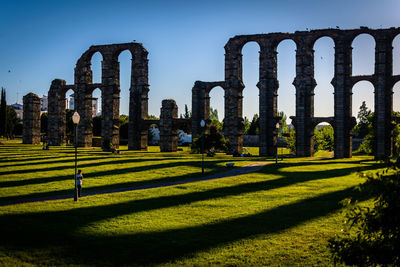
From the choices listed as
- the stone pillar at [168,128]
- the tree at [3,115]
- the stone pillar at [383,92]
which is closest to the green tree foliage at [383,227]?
the stone pillar at [383,92]

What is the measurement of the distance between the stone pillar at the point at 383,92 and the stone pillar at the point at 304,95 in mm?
7683

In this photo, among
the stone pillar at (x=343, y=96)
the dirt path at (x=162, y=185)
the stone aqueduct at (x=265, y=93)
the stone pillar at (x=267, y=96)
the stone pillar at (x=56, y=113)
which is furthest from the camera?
the stone pillar at (x=56, y=113)

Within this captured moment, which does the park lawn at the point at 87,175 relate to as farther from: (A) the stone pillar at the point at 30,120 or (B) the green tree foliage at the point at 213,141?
(A) the stone pillar at the point at 30,120

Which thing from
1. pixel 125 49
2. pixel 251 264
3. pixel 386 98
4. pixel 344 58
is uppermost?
pixel 125 49

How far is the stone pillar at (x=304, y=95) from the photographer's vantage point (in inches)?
1774

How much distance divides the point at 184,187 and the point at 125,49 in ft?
135

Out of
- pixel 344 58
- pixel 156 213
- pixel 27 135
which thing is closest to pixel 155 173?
pixel 156 213

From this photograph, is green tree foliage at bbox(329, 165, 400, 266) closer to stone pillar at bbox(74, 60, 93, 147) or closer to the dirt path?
the dirt path

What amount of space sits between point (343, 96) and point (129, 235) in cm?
3960

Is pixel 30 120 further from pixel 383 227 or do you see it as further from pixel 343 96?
pixel 383 227

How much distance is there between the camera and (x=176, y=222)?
487 inches

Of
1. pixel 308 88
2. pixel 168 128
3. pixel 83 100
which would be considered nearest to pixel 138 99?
pixel 168 128

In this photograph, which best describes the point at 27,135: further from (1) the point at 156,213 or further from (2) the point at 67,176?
(1) the point at 156,213

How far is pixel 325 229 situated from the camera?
11547mm
